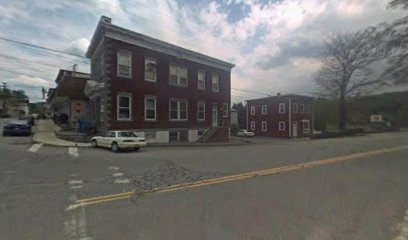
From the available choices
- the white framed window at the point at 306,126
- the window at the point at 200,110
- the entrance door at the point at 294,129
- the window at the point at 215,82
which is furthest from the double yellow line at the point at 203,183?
the white framed window at the point at 306,126

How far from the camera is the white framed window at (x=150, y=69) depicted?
3052 cm

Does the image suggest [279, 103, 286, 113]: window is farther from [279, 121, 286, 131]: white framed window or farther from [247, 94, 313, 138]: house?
[279, 121, 286, 131]: white framed window

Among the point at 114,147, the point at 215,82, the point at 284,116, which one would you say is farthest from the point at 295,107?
the point at 114,147

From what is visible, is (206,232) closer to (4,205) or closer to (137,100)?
(4,205)

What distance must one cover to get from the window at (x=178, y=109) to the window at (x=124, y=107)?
496 cm

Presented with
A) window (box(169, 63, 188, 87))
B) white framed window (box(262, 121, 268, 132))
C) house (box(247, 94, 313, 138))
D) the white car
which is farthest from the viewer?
white framed window (box(262, 121, 268, 132))

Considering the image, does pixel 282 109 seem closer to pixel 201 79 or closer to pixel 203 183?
pixel 201 79

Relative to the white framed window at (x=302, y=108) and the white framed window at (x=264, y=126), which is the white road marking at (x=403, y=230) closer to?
the white framed window at (x=302, y=108)

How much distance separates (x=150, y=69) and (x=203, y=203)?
2428 cm

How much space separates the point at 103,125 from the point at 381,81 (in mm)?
19383

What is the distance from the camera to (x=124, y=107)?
2880 centimetres

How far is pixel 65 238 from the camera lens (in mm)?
5449

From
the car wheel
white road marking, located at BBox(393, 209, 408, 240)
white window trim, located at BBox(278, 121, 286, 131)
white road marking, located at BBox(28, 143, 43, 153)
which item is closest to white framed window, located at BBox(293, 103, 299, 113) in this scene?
white window trim, located at BBox(278, 121, 286, 131)

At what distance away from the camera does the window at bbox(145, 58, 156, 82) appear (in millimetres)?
30516
